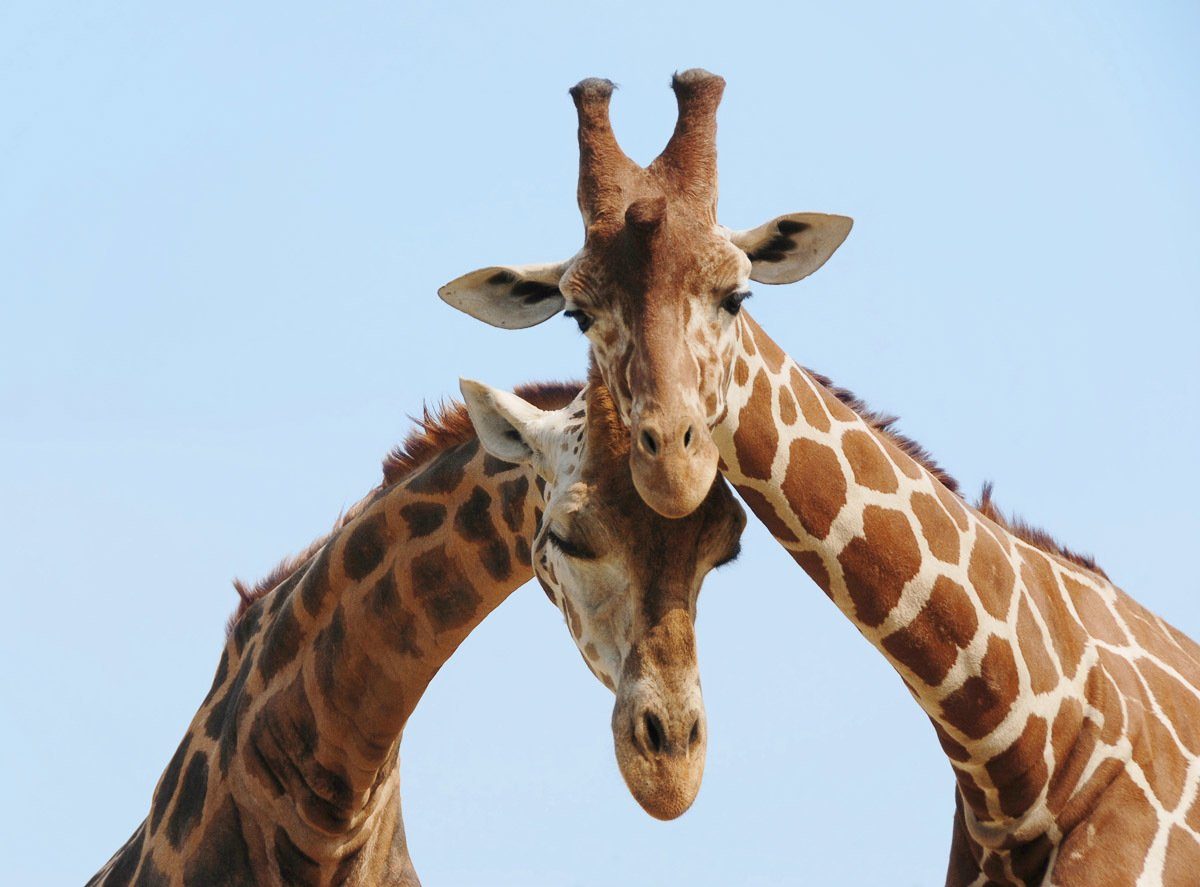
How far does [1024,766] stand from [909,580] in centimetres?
83

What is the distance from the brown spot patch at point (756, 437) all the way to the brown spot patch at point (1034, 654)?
1.17 meters

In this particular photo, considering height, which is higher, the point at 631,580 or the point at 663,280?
the point at 663,280

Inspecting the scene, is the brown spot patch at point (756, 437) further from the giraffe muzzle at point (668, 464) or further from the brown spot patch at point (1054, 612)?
the brown spot patch at point (1054, 612)

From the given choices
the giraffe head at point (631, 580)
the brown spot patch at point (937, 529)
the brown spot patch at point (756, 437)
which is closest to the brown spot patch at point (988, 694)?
the brown spot patch at point (937, 529)

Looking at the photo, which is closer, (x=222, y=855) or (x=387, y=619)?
(x=387, y=619)

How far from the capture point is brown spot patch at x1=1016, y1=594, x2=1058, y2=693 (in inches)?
321

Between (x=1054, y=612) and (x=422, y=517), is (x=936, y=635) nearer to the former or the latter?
(x=1054, y=612)

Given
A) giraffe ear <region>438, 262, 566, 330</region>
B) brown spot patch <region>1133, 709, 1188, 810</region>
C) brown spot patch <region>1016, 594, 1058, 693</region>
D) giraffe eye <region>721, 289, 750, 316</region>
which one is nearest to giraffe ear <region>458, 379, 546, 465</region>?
giraffe ear <region>438, 262, 566, 330</region>

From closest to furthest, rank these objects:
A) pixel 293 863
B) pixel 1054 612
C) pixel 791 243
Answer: pixel 791 243 < pixel 293 863 < pixel 1054 612

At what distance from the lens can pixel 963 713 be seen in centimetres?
810

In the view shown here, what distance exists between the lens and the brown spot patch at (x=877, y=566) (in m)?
8.03

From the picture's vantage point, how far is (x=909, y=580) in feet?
26.5

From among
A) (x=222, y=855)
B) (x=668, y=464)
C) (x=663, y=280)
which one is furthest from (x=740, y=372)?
(x=222, y=855)

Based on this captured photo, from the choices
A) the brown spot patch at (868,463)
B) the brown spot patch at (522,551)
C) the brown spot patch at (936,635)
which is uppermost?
the brown spot patch at (522,551)
